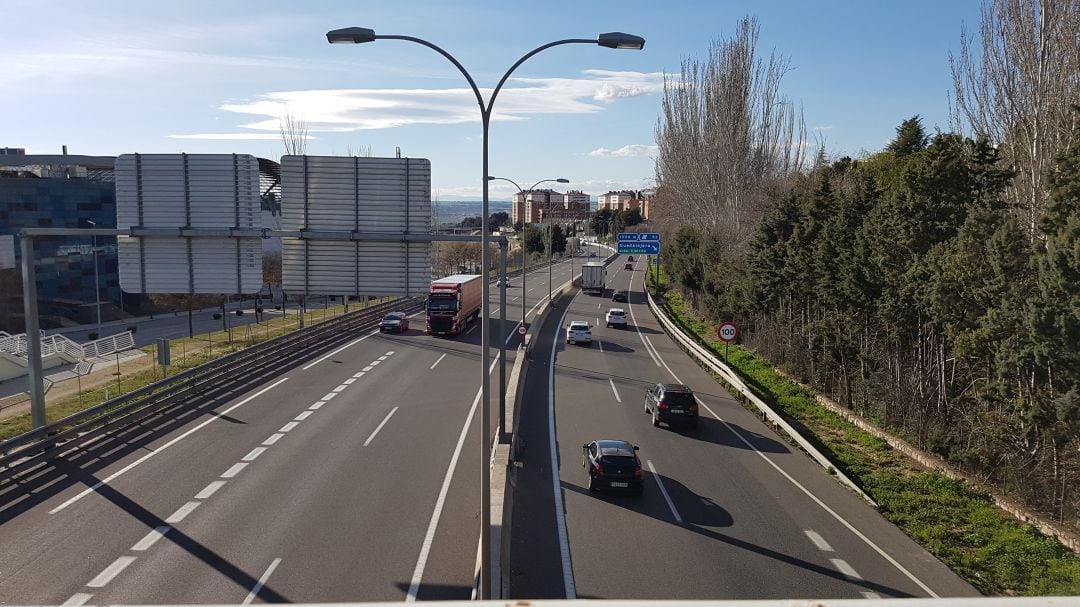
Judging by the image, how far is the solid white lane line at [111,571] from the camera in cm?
1271

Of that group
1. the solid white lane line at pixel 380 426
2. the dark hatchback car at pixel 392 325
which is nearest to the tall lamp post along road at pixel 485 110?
the solid white lane line at pixel 380 426

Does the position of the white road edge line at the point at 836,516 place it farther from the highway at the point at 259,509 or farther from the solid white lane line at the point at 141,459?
the solid white lane line at the point at 141,459

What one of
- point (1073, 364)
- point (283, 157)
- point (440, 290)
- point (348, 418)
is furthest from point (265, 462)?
point (440, 290)

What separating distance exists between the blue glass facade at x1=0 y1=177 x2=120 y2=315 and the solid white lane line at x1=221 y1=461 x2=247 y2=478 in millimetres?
43041

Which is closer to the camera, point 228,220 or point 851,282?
point 228,220

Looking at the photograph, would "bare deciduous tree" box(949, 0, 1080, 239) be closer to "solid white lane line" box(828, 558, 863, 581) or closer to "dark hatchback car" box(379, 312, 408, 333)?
"solid white lane line" box(828, 558, 863, 581)

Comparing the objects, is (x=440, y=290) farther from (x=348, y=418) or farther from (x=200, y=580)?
(x=200, y=580)

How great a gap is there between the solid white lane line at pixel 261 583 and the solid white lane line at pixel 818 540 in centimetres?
1065

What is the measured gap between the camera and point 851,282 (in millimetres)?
27750

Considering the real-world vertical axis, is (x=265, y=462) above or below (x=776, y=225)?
below

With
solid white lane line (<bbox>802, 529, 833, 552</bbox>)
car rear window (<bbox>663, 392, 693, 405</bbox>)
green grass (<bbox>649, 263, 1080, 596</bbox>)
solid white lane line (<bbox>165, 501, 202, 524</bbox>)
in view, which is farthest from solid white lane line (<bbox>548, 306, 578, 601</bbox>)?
solid white lane line (<bbox>165, 501, 202, 524</bbox>)

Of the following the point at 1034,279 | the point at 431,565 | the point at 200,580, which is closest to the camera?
the point at 200,580

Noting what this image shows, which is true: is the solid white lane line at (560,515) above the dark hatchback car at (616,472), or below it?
below

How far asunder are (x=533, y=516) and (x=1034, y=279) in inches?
529
